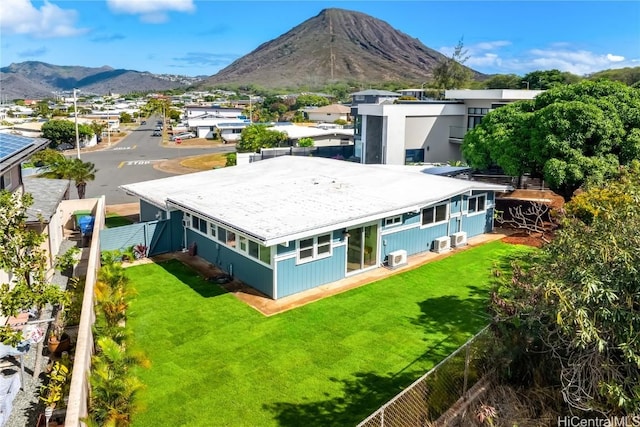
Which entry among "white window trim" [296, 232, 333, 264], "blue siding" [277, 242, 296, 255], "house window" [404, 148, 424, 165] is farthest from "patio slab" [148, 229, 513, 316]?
"house window" [404, 148, 424, 165]

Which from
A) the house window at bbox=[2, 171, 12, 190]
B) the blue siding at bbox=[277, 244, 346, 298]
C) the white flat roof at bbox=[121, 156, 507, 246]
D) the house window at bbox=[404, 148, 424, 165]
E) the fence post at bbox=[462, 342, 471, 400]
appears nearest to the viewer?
the fence post at bbox=[462, 342, 471, 400]

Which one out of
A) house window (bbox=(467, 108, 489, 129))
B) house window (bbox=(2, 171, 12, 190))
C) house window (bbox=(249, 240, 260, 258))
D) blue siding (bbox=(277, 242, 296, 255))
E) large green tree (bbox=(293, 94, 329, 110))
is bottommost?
house window (bbox=(249, 240, 260, 258))

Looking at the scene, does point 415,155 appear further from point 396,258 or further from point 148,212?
point 148,212

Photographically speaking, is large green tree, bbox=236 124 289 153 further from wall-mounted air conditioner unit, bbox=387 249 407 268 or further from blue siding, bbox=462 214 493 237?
wall-mounted air conditioner unit, bbox=387 249 407 268

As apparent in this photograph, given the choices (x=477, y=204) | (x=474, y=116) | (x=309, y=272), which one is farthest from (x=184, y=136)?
(x=309, y=272)

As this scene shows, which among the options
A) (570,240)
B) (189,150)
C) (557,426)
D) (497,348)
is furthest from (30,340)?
(189,150)

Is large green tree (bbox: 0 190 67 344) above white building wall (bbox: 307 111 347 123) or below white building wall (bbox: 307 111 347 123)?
below

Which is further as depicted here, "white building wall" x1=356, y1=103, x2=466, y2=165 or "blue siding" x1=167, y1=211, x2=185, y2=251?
"white building wall" x1=356, y1=103, x2=466, y2=165
